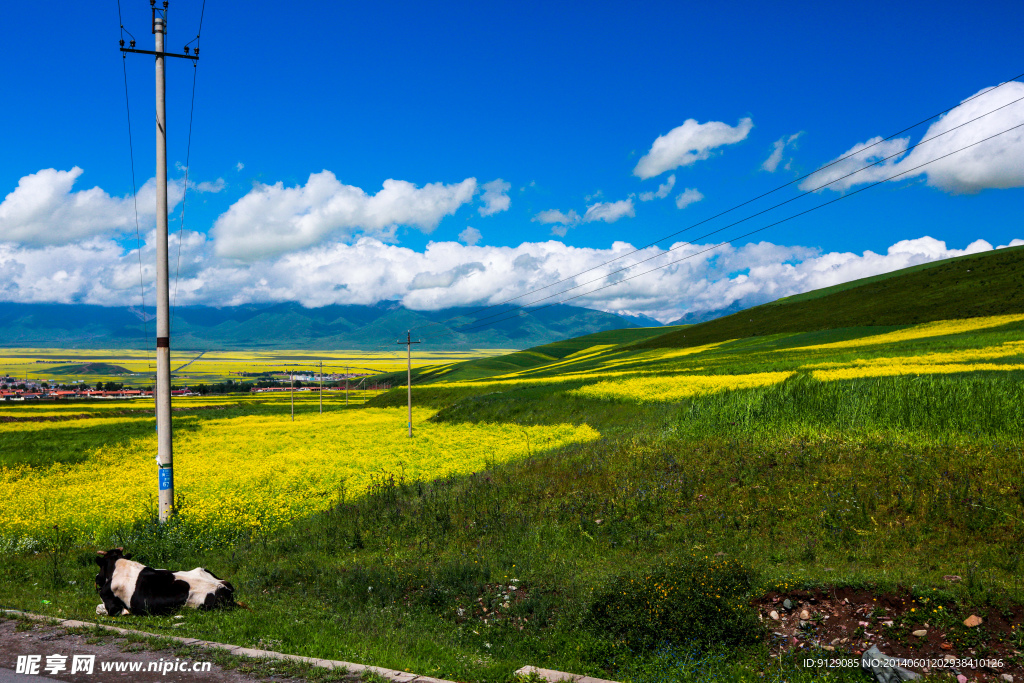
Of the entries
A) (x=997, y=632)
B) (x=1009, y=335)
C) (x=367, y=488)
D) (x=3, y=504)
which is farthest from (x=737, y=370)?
(x=3, y=504)

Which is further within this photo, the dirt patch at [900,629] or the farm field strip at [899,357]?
the farm field strip at [899,357]

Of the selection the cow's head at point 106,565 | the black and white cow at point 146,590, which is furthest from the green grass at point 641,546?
the cow's head at point 106,565

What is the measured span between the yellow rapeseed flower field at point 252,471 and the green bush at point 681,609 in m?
12.5

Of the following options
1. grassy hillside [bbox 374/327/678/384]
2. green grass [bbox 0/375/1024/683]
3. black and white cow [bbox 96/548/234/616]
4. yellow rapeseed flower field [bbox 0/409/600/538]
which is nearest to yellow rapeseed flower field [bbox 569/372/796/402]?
yellow rapeseed flower field [bbox 0/409/600/538]

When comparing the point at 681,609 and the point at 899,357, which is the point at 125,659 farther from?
the point at 899,357

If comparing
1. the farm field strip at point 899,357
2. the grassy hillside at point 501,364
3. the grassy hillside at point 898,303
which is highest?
the grassy hillside at point 898,303

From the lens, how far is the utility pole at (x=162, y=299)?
648 inches

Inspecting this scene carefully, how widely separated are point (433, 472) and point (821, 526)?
17015mm

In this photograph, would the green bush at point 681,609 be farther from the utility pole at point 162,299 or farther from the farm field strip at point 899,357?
the farm field strip at point 899,357

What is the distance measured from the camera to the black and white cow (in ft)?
34.7

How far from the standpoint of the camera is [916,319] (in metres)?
74.2

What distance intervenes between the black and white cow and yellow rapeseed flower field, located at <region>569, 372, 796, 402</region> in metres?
31.1

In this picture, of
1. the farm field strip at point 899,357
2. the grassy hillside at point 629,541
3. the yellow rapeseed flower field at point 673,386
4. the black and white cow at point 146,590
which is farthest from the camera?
the yellow rapeseed flower field at point 673,386

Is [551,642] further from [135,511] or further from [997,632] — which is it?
[135,511]
